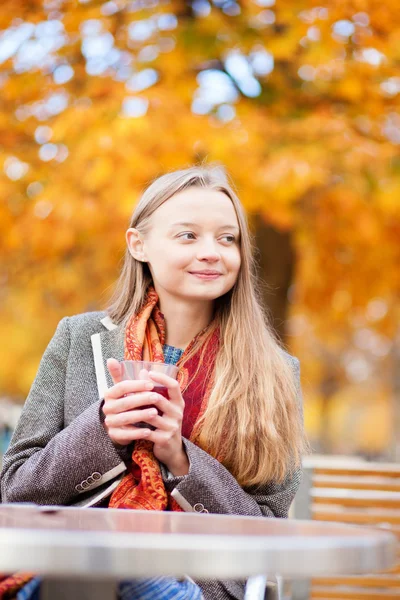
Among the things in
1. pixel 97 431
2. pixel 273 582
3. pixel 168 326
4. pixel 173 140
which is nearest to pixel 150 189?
pixel 168 326

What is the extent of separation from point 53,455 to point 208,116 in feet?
13.7

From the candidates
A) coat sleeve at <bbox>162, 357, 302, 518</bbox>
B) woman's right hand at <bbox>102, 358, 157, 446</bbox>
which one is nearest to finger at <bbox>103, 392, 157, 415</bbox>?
woman's right hand at <bbox>102, 358, 157, 446</bbox>

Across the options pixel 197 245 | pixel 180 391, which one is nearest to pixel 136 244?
pixel 197 245

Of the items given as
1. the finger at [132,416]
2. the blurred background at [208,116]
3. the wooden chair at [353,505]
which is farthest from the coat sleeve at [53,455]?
the blurred background at [208,116]

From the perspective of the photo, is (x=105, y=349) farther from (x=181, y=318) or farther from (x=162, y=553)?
(x=162, y=553)

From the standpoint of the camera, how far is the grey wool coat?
6.91 feet

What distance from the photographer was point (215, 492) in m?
2.12

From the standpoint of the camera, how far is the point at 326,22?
5621 millimetres

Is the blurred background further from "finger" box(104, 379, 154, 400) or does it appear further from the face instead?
"finger" box(104, 379, 154, 400)

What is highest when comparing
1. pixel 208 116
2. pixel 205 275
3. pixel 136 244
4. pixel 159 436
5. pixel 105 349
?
pixel 208 116

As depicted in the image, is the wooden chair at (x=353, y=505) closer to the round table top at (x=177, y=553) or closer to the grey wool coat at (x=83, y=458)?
the grey wool coat at (x=83, y=458)

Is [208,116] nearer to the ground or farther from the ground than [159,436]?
farther from the ground

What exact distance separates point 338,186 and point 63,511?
4734mm

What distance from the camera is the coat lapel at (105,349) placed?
2.46 metres
